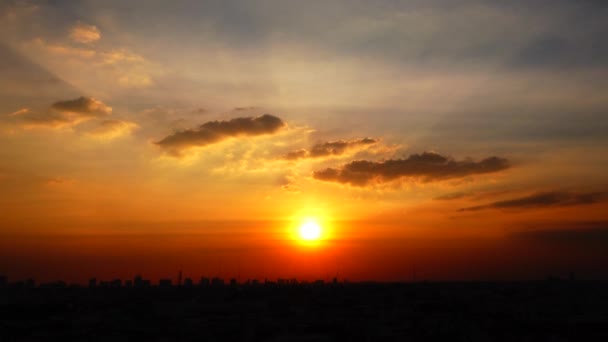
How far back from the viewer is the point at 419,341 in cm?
5459

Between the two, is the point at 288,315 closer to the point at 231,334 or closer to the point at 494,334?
the point at 231,334

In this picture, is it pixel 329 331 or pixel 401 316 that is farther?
pixel 401 316

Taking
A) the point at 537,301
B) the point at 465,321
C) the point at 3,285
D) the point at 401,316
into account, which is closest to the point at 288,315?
the point at 401,316

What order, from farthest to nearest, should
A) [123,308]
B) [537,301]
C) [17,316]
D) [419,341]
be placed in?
[537,301]
[123,308]
[17,316]
[419,341]

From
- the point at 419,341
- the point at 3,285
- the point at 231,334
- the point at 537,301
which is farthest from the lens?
the point at 3,285

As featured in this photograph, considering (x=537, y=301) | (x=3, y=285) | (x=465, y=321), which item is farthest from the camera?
(x=3, y=285)

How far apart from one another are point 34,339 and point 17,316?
2518 cm

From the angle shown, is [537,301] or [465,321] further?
[537,301]

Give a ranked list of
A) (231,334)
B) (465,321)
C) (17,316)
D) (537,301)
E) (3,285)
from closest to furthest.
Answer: (231,334)
(465,321)
(17,316)
(537,301)
(3,285)

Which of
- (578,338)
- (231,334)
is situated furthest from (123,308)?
(578,338)

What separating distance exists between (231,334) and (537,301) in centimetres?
5837

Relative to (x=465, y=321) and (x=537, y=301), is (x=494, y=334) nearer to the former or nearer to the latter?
(x=465, y=321)

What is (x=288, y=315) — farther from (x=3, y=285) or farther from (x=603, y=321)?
(x=3, y=285)

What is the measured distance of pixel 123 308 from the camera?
87.9m
